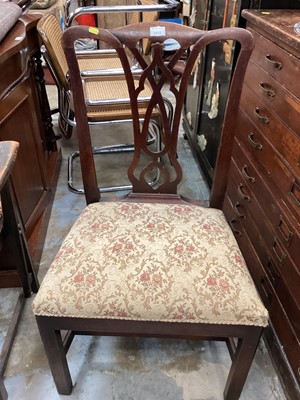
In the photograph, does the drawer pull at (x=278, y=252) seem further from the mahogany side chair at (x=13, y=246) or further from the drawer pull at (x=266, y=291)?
the mahogany side chair at (x=13, y=246)

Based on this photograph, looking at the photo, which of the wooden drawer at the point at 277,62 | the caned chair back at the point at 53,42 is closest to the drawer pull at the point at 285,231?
the wooden drawer at the point at 277,62

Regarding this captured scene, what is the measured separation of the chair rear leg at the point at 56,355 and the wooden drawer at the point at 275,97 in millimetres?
851

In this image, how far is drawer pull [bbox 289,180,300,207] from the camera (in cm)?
100

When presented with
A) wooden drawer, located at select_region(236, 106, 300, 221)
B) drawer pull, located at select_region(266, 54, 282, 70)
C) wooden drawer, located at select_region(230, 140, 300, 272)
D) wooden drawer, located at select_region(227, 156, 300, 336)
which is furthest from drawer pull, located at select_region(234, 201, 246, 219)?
drawer pull, located at select_region(266, 54, 282, 70)

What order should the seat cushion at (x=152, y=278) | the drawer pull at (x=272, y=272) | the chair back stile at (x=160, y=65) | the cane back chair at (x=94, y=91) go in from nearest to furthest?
1. the seat cushion at (x=152, y=278)
2. the chair back stile at (x=160, y=65)
3. the drawer pull at (x=272, y=272)
4. the cane back chair at (x=94, y=91)

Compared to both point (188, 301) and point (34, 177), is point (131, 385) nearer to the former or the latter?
point (188, 301)

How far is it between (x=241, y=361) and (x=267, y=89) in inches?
32.7

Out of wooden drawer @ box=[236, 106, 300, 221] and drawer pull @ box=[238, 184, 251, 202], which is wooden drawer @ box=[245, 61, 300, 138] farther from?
drawer pull @ box=[238, 184, 251, 202]

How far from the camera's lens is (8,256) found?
137 centimetres

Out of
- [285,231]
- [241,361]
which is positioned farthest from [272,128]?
[241,361]

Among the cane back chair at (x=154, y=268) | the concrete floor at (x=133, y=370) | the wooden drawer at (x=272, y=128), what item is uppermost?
the wooden drawer at (x=272, y=128)

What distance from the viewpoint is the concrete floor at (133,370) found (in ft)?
3.66

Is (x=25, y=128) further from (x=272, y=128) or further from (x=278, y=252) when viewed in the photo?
(x=278, y=252)

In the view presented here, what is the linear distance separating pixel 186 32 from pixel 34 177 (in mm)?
991
